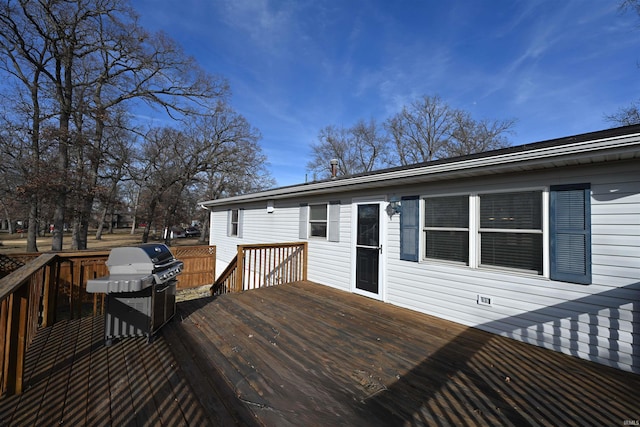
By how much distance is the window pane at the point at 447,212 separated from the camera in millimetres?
3699

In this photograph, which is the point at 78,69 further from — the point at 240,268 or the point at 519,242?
the point at 519,242

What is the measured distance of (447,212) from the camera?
3.88m

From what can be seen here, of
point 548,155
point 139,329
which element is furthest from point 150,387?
point 548,155

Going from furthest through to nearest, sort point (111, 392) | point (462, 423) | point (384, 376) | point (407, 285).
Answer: point (407, 285) → point (384, 376) → point (111, 392) → point (462, 423)

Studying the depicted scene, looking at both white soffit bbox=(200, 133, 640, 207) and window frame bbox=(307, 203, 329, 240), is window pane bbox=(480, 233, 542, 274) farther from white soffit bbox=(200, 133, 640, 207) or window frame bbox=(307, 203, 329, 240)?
window frame bbox=(307, 203, 329, 240)

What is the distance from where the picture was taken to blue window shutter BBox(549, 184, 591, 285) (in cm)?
275

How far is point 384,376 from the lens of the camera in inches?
90.8

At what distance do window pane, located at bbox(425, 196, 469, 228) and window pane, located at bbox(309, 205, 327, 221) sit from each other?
2.39 meters

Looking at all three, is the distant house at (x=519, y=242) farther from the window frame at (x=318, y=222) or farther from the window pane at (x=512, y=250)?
the window frame at (x=318, y=222)

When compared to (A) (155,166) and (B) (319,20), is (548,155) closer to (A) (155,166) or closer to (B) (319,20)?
(B) (319,20)

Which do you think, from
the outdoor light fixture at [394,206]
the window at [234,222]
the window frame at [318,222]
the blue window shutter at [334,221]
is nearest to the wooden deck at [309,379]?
the outdoor light fixture at [394,206]

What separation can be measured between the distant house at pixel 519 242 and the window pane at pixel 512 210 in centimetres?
1

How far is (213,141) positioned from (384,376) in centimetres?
2189

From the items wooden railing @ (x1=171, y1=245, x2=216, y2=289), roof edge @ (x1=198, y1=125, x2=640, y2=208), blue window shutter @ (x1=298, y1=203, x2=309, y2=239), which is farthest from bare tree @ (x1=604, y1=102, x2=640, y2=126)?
wooden railing @ (x1=171, y1=245, x2=216, y2=289)
